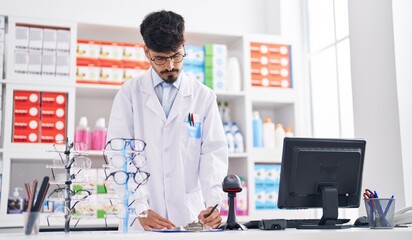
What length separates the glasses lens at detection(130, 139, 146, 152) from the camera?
167 centimetres

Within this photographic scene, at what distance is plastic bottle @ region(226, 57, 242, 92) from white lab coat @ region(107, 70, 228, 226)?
134 cm

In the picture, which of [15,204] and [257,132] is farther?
[257,132]

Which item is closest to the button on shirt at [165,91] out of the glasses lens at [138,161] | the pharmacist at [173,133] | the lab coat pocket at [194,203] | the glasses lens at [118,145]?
the pharmacist at [173,133]

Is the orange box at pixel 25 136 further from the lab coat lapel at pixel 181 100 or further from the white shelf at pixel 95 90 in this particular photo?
the lab coat lapel at pixel 181 100

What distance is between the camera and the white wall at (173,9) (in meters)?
3.79

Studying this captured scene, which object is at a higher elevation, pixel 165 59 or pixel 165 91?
pixel 165 59

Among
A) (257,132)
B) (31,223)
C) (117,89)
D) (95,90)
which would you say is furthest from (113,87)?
(31,223)

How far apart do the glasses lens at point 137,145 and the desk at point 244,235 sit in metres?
0.32

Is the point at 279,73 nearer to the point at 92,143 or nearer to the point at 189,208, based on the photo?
the point at 92,143

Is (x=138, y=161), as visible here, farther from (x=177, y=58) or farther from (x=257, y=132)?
(x=257, y=132)

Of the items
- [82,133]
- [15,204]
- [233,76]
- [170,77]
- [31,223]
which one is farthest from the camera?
[233,76]

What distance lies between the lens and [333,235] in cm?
152

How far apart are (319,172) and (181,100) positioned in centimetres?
81

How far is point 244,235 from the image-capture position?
4.69 feet
